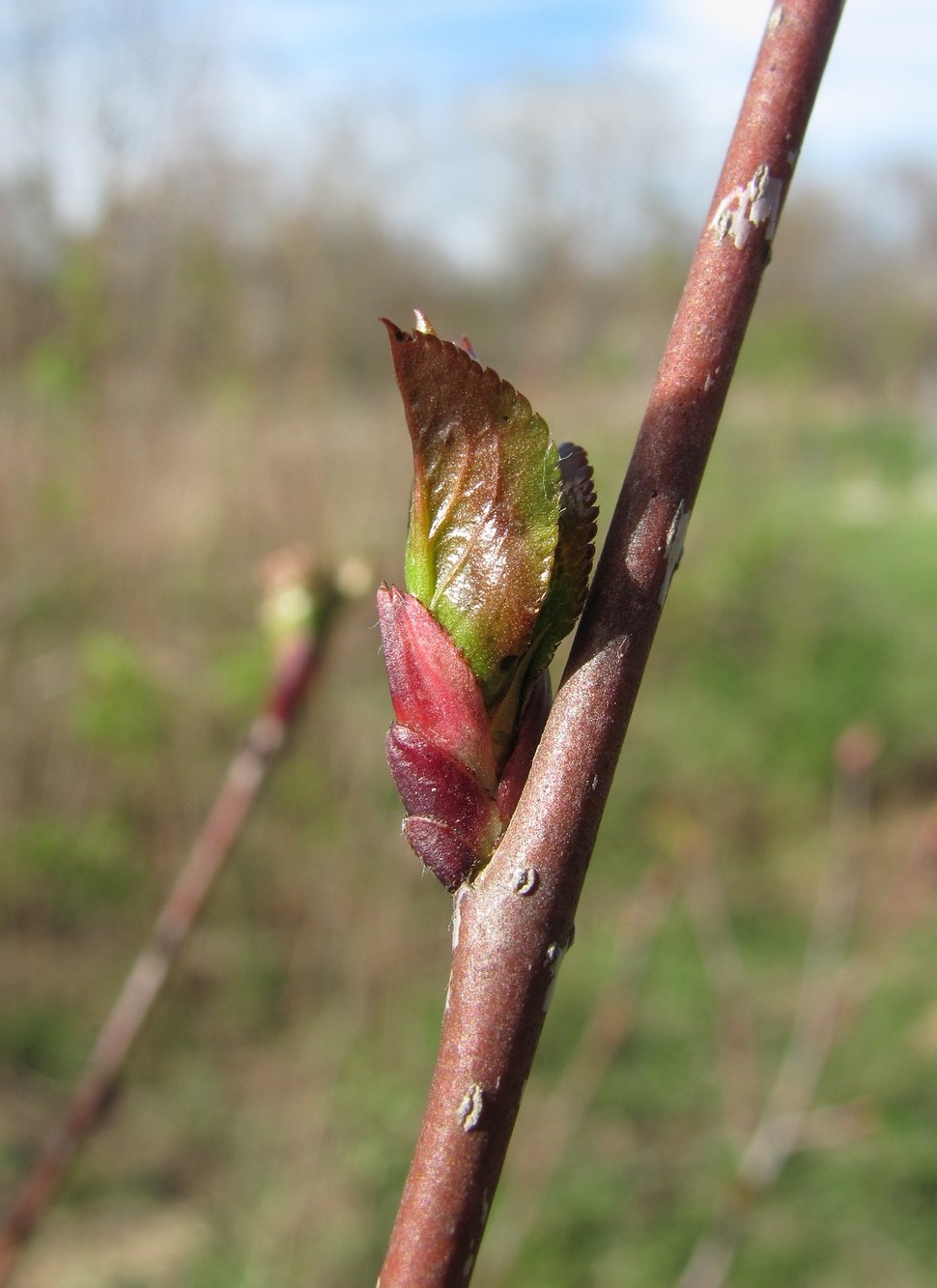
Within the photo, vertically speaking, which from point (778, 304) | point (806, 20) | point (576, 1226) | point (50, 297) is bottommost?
point (576, 1226)

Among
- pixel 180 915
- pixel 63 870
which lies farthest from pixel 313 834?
pixel 180 915

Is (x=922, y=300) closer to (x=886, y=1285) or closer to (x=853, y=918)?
(x=853, y=918)

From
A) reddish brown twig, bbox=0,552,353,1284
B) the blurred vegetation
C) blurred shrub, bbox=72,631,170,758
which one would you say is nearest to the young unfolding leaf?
reddish brown twig, bbox=0,552,353,1284

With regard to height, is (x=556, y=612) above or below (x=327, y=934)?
above

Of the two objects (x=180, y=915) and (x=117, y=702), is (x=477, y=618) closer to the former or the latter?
(x=180, y=915)

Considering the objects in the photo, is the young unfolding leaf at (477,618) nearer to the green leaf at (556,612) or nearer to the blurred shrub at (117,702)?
the green leaf at (556,612)

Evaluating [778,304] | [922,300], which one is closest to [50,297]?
[778,304]
